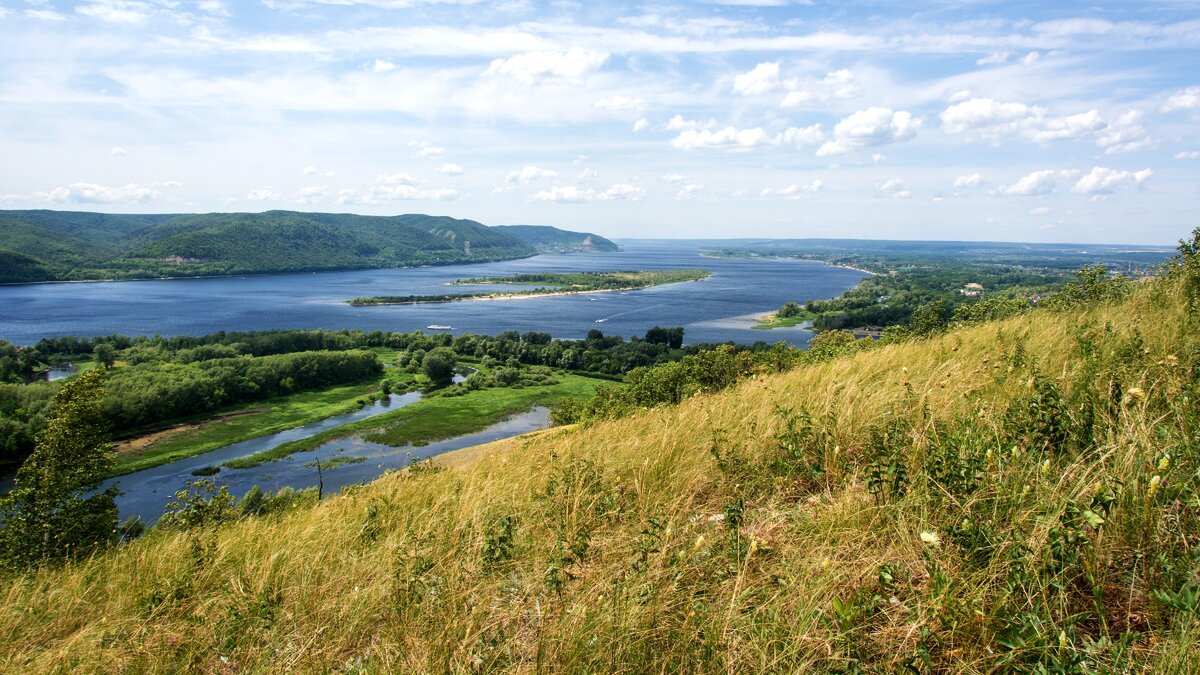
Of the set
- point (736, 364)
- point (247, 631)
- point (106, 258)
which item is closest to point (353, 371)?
point (736, 364)

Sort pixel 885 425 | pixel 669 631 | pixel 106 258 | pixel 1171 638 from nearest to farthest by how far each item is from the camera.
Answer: pixel 1171 638 → pixel 669 631 → pixel 885 425 → pixel 106 258

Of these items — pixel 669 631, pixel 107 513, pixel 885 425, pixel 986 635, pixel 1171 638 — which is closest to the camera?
pixel 1171 638

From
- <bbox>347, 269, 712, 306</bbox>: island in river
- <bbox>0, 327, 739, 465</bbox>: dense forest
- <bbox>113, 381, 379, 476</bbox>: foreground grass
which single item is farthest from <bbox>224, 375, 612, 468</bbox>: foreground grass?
<bbox>347, 269, 712, 306</bbox>: island in river

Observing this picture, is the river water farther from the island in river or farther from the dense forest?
the dense forest

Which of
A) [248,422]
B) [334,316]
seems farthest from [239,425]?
[334,316]

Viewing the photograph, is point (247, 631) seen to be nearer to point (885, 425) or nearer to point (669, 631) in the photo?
point (669, 631)

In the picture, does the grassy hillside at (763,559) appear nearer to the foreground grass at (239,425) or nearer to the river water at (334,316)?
the river water at (334,316)

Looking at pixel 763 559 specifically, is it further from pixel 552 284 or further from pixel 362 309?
pixel 552 284
